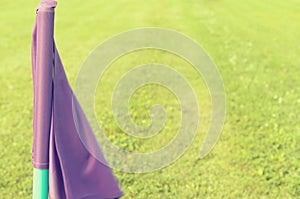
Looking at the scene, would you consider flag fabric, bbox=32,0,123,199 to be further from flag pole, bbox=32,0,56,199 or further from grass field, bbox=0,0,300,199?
grass field, bbox=0,0,300,199

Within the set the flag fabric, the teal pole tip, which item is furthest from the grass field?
the teal pole tip

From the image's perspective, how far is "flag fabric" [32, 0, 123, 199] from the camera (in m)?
2.35

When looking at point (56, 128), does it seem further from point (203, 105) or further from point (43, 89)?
point (203, 105)

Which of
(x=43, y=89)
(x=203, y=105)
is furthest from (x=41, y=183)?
(x=203, y=105)

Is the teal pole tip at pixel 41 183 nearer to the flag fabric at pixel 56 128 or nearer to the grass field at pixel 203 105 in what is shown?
the flag fabric at pixel 56 128

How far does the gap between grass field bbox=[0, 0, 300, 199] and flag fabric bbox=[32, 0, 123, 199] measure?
8.17ft

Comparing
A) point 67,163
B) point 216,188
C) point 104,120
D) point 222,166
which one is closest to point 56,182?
point 67,163

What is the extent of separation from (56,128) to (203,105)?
17.9ft

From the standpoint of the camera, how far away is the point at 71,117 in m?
2.56

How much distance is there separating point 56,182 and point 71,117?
1.24 ft

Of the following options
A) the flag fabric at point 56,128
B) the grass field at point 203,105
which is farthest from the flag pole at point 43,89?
the grass field at point 203,105

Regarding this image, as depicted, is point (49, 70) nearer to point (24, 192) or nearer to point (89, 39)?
point (24, 192)

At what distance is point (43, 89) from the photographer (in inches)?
93.0

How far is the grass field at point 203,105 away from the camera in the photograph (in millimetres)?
5309
